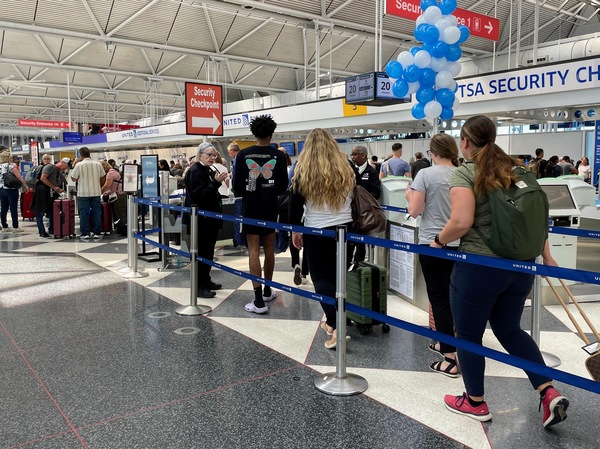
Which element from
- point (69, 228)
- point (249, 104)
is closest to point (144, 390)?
point (69, 228)

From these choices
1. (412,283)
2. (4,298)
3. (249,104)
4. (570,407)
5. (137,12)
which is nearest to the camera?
(570,407)

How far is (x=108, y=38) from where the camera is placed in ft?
45.9

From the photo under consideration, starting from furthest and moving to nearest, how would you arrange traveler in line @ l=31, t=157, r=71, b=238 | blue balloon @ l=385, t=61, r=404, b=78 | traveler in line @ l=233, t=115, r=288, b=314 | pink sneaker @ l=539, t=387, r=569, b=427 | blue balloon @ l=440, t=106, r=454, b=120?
traveler in line @ l=31, t=157, r=71, b=238 < blue balloon @ l=385, t=61, r=404, b=78 < blue balloon @ l=440, t=106, r=454, b=120 < traveler in line @ l=233, t=115, r=288, b=314 < pink sneaker @ l=539, t=387, r=569, b=427

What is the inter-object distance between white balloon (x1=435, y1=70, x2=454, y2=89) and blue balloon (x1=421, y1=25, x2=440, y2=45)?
389 mm

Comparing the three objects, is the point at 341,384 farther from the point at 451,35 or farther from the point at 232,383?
the point at 451,35

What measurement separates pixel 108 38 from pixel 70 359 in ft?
42.0

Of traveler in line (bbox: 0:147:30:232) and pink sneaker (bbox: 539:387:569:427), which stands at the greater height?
traveler in line (bbox: 0:147:30:232)

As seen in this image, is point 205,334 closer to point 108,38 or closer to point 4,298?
point 4,298

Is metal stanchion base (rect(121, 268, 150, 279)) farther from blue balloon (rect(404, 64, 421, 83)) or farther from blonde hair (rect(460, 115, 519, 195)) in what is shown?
blonde hair (rect(460, 115, 519, 195))

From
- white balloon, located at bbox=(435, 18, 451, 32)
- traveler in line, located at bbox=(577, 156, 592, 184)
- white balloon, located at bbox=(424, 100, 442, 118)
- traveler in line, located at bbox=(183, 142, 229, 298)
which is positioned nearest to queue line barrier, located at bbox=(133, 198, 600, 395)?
traveler in line, located at bbox=(183, 142, 229, 298)

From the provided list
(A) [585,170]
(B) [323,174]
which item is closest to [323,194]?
(B) [323,174]

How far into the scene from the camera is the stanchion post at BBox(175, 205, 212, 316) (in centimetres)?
412

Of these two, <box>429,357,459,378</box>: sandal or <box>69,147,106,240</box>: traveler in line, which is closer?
<box>429,357,459,378</box>: sandal

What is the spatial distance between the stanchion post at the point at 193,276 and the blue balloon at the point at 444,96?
12.0ft
